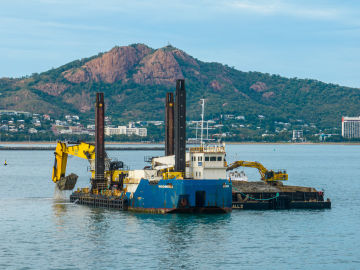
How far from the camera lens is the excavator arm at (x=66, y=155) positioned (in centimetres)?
9220

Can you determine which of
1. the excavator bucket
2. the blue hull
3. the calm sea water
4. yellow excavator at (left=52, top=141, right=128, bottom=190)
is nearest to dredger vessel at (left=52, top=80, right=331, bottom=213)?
the blue hull

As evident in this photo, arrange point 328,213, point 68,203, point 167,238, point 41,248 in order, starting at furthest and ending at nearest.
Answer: point 68,203
point 328,213
point 167,238
point 41,248

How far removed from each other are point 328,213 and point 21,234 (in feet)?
110

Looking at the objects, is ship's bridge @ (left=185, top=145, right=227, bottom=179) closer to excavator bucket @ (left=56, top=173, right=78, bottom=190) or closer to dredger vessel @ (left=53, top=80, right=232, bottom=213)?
dredger vessel @ (left=53, top=80, right=232, bottom=213)

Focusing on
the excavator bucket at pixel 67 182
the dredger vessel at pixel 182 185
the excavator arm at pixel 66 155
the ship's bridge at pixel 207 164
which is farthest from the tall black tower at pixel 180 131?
the excavator bucket at pixel 67 182

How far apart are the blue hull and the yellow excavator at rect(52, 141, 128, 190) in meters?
12.4

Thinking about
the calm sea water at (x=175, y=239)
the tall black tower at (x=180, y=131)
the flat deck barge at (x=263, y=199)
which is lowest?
the calm sea water at (x=175, y=239)

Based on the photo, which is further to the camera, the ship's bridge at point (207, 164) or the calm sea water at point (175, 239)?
the ship's bridge at point (207, 164)

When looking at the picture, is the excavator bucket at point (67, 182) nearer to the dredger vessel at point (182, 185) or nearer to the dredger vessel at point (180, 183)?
the dredger vessel at point (182, 185)

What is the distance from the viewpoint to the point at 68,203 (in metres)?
88.5

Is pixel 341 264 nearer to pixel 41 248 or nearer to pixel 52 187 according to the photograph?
pixel 41 248

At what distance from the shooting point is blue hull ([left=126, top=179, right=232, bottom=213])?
6894cm

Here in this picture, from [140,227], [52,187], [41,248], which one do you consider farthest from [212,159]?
[52,187]

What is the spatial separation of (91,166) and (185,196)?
24919 mm
